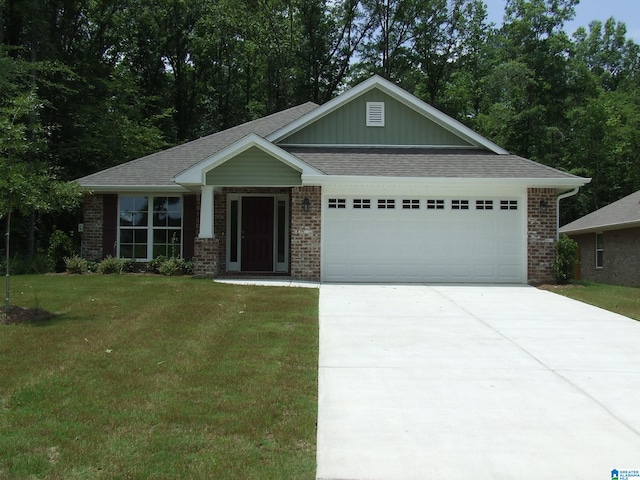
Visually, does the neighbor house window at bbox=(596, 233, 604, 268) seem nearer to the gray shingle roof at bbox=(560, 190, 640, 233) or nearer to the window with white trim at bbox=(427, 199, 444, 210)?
the gray shingle roof at bbox=(560, 190, 640, 233)

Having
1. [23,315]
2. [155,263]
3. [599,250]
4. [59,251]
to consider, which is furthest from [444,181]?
[599,250]

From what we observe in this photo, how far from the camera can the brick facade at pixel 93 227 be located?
53.2 ft

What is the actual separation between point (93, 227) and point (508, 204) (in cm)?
1164

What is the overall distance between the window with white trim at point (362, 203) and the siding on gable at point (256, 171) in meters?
1.55

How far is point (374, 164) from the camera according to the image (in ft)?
48.7

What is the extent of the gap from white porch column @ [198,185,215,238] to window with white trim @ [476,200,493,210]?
6.94m

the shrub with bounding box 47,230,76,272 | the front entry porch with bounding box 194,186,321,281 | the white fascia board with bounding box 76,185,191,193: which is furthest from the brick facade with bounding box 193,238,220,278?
the shrub with bounding box 47,230,76,272

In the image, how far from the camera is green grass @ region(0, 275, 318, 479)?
12.5 feet

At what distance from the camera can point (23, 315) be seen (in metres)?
8.53

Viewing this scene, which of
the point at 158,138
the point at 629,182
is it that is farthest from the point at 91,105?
the point at 629,182

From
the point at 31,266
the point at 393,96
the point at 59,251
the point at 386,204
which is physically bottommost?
the point at 31,266

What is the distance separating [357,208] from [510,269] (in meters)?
4.27

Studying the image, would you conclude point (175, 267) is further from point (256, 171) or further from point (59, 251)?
point (59, 251)

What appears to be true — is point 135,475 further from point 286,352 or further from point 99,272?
point 99,272
